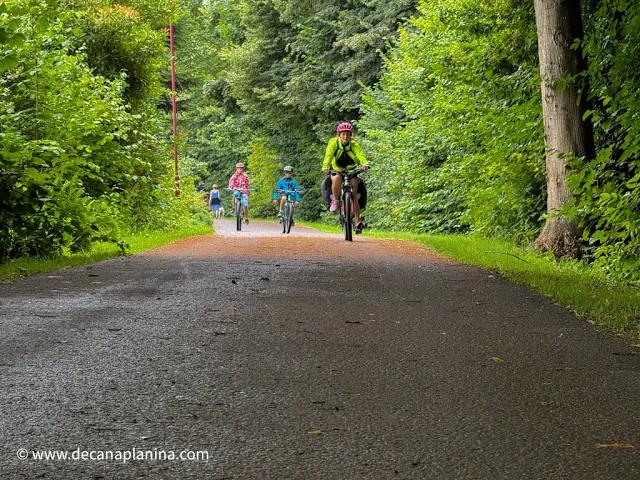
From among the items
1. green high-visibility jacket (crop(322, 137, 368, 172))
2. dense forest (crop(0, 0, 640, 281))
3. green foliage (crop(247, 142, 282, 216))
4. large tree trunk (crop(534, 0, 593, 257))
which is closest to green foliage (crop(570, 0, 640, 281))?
dense forest (crop(0, 0, 640, 281))

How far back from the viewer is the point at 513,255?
534 inches

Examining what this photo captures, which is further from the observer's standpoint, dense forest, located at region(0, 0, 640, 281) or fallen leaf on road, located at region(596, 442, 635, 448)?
dense forest, located at region(0, 0, 640, 281)

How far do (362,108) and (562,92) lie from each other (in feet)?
75.1

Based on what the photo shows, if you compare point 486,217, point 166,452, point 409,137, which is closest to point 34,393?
point 166,452

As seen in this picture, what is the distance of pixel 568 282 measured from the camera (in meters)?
9.84

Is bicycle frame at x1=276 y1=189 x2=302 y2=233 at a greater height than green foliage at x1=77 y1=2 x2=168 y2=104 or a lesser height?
lesser

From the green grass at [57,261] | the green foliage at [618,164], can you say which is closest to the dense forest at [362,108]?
the green foliage at [618,164]

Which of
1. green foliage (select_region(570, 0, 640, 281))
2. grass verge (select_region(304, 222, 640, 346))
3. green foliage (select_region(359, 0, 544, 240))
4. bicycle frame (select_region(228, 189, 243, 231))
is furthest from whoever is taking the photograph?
bicycle frame (select_region(228, 189, 243, 231))

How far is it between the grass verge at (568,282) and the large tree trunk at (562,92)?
1.01 meters

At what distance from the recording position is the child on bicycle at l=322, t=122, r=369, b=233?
17484 millimetres

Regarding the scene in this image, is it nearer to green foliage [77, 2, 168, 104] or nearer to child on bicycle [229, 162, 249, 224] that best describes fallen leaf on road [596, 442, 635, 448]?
green foliage [77, 2, 168, 104]

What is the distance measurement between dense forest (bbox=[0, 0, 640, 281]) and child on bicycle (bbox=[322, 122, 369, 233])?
89.8 inches

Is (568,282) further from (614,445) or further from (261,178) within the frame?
(261,178)

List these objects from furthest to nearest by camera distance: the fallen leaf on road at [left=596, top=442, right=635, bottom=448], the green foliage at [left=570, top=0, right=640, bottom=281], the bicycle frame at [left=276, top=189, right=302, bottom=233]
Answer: the bicycle frame at [left=276, top=189, right=302, bottom=233]
the green foliage at [left=570, top=0, right=640, bottom=281]
the fallen leaf on road at [left=596, top=442, right=635, bottom=448]
